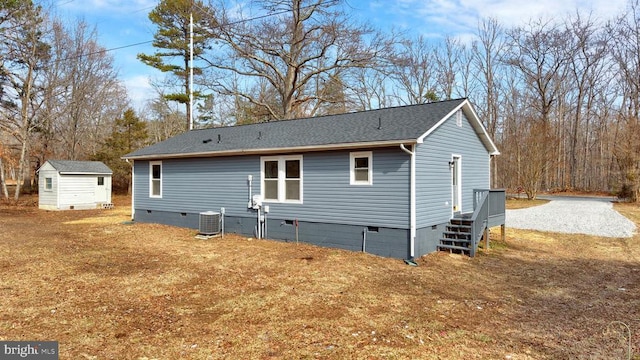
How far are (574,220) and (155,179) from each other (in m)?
16.9

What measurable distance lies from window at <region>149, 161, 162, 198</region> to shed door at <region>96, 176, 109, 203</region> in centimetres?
967

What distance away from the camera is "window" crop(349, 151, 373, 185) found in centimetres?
923

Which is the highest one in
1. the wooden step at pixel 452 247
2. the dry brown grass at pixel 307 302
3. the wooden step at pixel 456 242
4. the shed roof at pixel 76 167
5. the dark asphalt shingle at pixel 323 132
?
the dark asphalt shingle at pixel 323 132

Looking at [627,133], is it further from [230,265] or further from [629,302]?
[230,265]

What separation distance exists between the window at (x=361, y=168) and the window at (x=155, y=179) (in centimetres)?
804

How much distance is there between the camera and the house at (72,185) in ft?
65.0

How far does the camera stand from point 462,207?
11352 mm

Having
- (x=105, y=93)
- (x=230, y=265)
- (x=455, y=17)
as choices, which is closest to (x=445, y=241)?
(x=230, y=265)

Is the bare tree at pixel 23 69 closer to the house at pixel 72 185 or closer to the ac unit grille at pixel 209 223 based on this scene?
the house at pixel 72 185

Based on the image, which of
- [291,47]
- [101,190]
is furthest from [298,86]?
[101,190]

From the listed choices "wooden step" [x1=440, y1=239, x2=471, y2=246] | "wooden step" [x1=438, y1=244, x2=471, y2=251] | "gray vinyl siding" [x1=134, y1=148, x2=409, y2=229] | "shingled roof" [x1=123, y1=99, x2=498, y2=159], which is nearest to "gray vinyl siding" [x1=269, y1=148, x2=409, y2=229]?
"gray vinyl siding" [x1=134, y1=148, x2=409, y2=229]

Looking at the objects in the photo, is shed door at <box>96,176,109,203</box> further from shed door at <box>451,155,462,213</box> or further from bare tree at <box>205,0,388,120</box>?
shed door at <box>451,155,462,213</box>

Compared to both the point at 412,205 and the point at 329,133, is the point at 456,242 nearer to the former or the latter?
the point at 412,205

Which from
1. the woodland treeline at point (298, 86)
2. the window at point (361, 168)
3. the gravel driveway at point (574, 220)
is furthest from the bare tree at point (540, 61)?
the window at point (361, 168)
